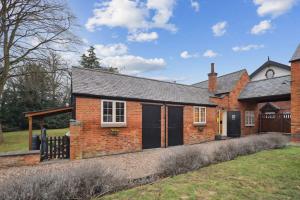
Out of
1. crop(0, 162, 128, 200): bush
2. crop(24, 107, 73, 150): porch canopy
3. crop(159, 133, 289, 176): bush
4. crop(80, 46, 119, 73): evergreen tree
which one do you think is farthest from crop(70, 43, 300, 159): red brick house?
crop(80, 46, 119, 73): evergreen tree

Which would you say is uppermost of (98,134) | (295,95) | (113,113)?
(295,95)

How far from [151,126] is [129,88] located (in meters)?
2.84

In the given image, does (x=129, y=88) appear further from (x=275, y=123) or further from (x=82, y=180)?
(x=275, y=123)

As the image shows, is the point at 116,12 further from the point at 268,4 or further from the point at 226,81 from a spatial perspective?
the point at 226,81

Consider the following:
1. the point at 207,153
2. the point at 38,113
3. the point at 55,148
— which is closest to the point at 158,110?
the point at 207,153

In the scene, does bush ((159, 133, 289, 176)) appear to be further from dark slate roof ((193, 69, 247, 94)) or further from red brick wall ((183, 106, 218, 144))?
dark slate roof ((193, 69, 247, 94))

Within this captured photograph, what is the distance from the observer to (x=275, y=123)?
20.7m

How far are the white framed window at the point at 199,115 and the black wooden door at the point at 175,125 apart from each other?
69.4 inches

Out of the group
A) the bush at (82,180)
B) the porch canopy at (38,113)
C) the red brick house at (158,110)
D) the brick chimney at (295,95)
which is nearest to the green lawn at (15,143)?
the porch canopy at (38,113)

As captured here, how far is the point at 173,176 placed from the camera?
22.4 feet

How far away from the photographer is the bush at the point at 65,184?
4.32 m

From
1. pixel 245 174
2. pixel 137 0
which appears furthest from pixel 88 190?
pixel 137 0

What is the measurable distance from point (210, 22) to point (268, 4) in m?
4.26

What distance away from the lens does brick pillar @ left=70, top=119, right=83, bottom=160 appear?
32.9ft
